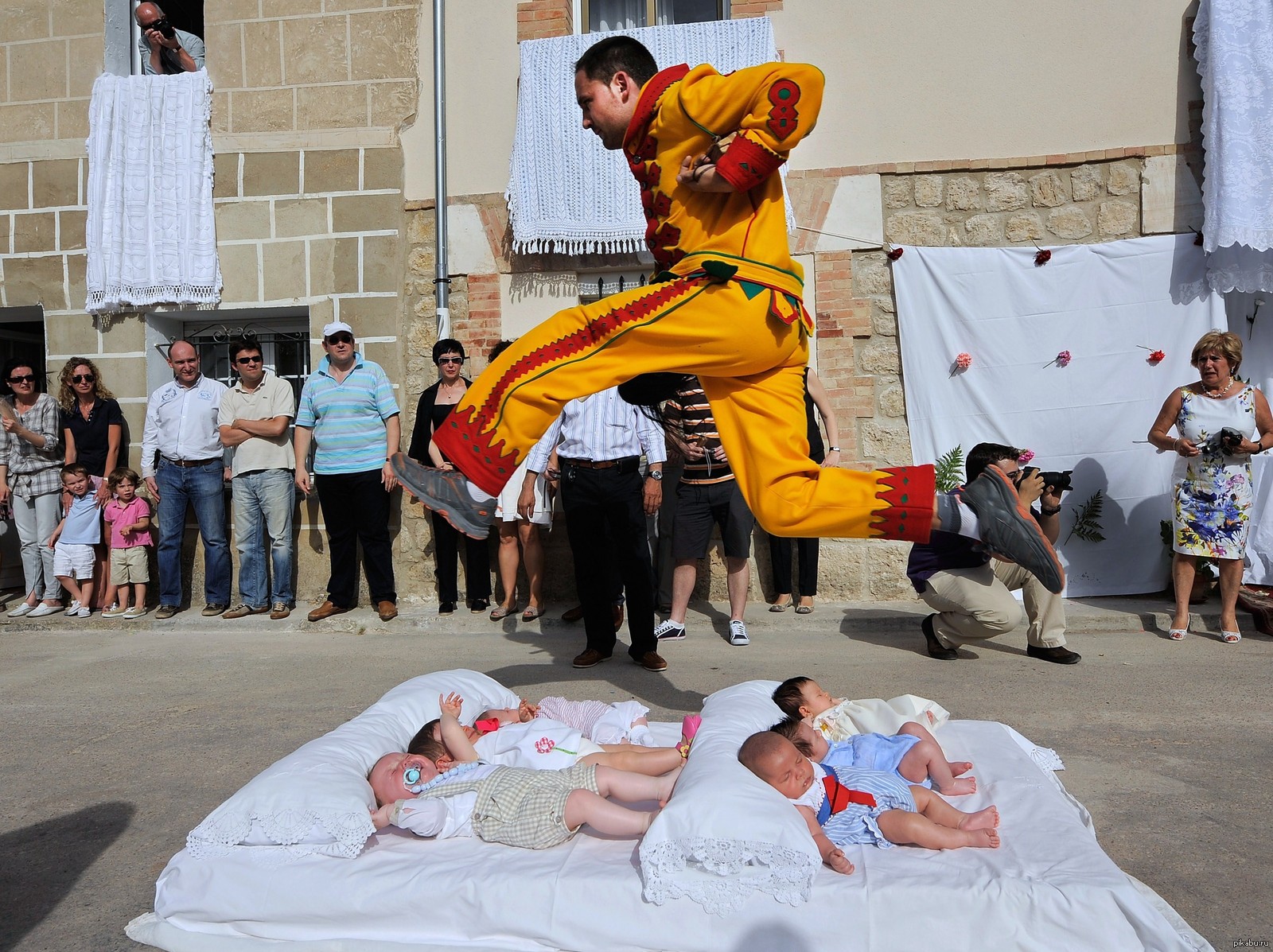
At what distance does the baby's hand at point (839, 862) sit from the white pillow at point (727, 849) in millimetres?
98

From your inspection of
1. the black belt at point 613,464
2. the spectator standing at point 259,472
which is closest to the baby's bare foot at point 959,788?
the black belt at point 613,464

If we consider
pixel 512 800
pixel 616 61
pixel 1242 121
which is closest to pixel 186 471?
pixel 616 61

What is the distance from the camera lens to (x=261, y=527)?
25.3 ft

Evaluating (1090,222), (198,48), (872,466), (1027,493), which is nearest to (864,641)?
(872,466)

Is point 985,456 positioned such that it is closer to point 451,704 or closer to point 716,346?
point 716,346

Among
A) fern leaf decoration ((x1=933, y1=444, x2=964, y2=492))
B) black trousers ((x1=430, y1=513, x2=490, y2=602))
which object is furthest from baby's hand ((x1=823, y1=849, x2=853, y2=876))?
black trousers ((x1=430, y1=513, x2=490, y2=602))

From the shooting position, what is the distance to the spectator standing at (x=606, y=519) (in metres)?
5.70

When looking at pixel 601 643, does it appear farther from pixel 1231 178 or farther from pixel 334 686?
pixel 1231 178

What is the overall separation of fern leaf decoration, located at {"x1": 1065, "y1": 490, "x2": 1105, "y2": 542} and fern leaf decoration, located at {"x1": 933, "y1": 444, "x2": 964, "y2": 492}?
0.93m

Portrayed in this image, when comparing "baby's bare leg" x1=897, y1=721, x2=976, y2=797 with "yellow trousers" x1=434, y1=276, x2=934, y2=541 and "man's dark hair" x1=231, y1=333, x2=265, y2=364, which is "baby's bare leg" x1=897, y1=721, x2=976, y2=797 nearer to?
"yellow trousers" x1=434, y1=276, x2=934, y2=541

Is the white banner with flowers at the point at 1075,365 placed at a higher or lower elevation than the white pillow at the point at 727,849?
higher

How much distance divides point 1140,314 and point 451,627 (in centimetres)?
540

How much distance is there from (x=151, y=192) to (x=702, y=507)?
5250mm

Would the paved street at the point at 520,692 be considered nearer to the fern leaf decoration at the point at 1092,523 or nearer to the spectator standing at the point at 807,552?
the spectator standing at the point at 807,552
